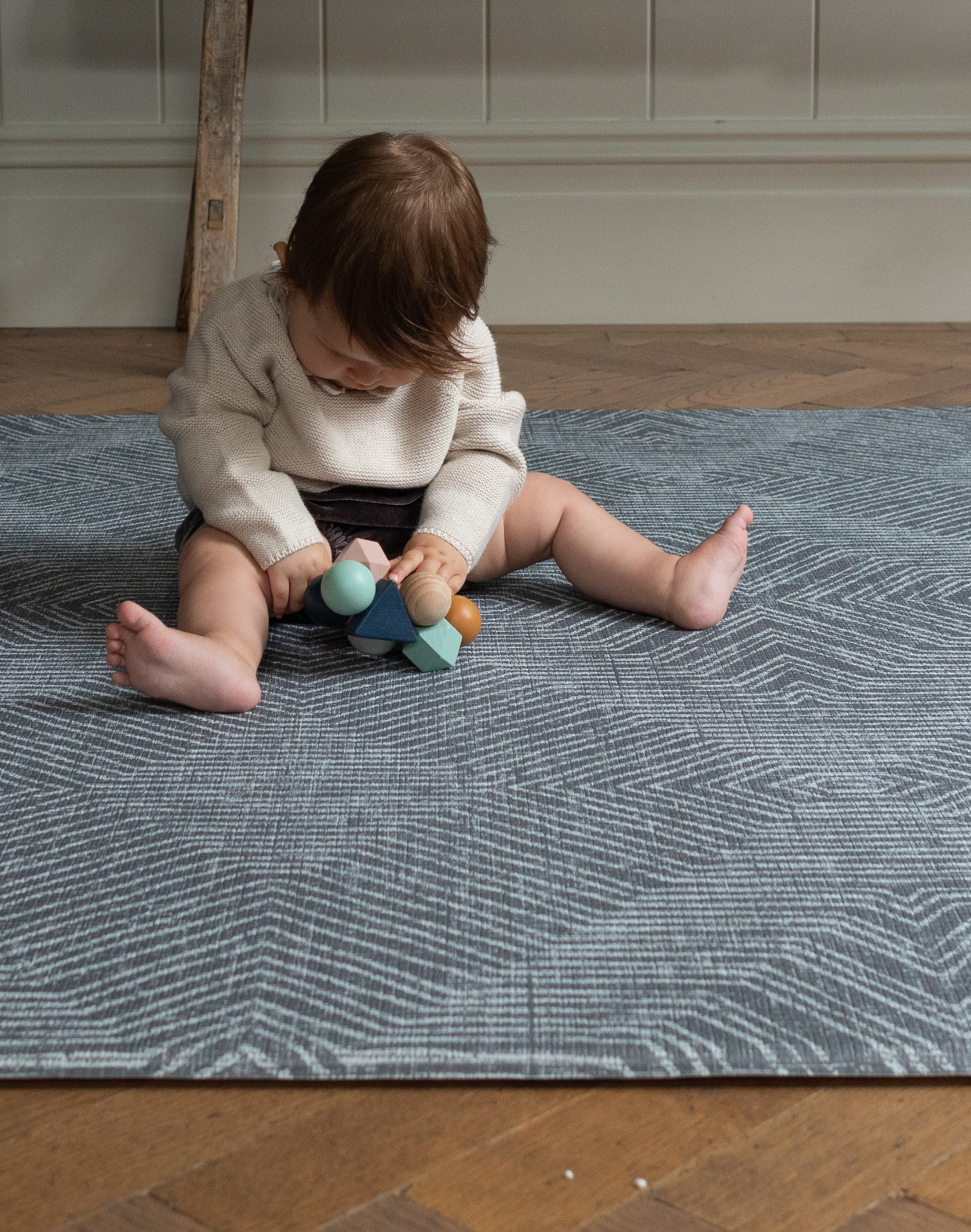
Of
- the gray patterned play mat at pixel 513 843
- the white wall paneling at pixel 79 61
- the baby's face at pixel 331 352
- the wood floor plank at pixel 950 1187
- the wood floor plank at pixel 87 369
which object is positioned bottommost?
the wood floor plank at pixel 950 1187

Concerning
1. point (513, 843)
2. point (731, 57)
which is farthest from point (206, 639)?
point (731, 57)

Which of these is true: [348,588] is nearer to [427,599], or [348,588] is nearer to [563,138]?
[427,599]

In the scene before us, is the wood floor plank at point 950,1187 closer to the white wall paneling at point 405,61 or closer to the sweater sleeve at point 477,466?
the sweater sleeve at point 477,466

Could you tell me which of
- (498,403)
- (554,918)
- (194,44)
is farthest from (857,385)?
(554,918)

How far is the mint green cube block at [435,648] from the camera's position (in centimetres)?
74

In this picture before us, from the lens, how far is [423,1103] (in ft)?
1.42

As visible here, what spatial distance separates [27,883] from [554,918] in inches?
8.8

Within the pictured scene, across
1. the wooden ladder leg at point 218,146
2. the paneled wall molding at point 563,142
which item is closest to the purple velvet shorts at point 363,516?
the wooden ladder leg at point 218,146

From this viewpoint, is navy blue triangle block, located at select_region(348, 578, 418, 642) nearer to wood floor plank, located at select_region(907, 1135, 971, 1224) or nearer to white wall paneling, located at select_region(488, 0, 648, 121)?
wood floor plank, located at select_region(907, 1135, 971, 1224)

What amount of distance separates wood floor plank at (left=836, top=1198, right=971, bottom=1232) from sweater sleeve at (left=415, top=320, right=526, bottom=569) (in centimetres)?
49

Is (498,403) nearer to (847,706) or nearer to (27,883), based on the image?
(847,706)

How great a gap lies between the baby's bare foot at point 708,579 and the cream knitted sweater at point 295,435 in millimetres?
128

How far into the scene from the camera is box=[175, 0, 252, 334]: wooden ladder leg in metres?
1.62

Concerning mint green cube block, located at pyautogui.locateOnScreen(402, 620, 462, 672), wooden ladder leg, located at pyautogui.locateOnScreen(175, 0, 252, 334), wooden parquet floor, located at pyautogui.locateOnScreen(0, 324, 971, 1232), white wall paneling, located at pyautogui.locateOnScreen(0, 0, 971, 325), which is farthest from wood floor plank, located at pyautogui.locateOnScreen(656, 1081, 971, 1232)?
white wall paneling, located at pyautogui.locateOnScreen(0, 0, 971, 325)
